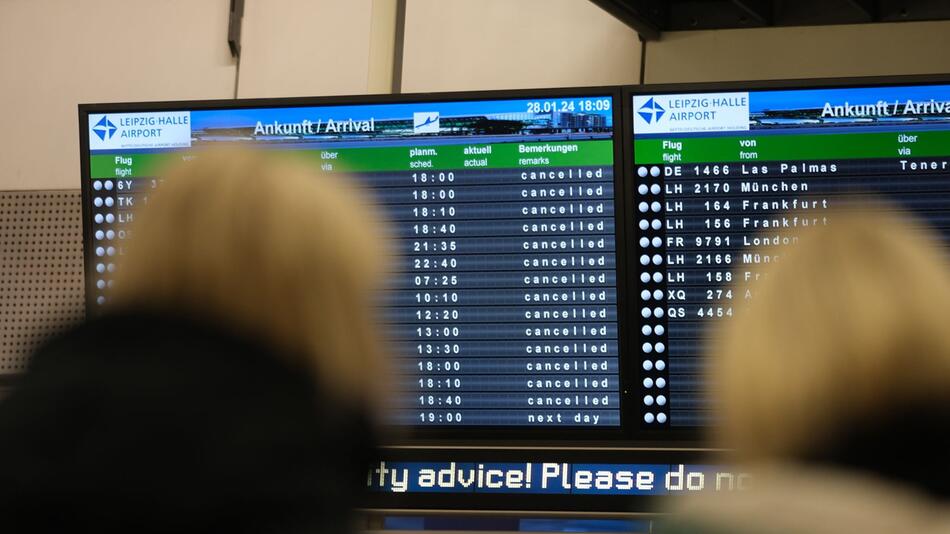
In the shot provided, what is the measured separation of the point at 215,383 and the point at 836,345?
0.58 metres

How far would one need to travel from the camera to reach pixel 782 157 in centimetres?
295

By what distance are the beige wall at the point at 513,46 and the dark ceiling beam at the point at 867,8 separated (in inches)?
21.8

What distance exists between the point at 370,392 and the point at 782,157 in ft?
6.08

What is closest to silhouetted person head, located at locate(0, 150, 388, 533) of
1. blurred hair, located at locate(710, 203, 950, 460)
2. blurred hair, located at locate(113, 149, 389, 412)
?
blurred hair, located at locate(113, 149, 389, 412)

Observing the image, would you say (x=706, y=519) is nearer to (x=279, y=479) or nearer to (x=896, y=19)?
(x=279, y=479)

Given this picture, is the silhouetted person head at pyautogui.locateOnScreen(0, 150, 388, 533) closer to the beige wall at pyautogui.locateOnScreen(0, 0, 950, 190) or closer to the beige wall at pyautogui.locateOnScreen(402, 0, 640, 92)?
the beige wall at pyautogui.locateOnScreen(0, 0, 950, 190)

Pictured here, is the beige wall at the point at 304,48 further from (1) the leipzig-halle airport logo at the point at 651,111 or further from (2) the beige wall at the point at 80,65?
(1) the leipzig-halle airport logo at the point at 651,111

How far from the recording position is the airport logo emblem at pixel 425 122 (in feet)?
10.0

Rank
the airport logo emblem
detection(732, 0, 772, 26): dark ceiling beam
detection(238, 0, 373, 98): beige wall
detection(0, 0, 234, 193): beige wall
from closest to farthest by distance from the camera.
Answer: the airport logo emblem → detection(732, 0, 772, 26): dark ceiling beam → detection(238, 0, 373, 98): beige wall → detection(0, 0, 234, 193): beige wall

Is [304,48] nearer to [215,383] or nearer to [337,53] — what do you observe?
[337,53]

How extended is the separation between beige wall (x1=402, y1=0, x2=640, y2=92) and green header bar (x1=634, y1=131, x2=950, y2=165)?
0.53 metres

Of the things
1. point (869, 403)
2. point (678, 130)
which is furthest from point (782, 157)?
point (869, 403)

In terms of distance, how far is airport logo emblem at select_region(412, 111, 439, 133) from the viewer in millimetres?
3061

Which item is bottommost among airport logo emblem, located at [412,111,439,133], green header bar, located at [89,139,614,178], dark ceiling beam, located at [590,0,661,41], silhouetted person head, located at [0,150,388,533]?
silhouetted person head, located at [0,150,388,533]
